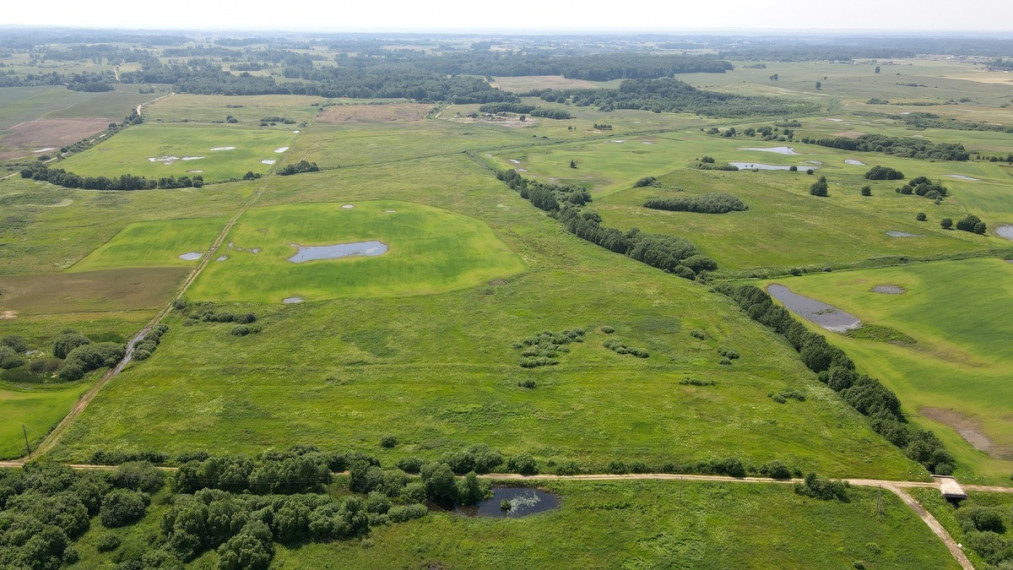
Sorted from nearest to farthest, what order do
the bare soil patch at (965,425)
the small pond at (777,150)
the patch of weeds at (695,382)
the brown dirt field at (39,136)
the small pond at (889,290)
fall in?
the bare soil patch at (965,425) → the patch of weeds at (695,382) → the small pond at (889,290) → the brown dirt field at (39,136) → the small pond at (777,150)

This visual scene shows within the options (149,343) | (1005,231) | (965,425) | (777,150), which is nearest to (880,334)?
(965,425)

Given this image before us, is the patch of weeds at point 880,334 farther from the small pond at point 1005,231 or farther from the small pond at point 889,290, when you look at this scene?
the small pond at point 1005,231

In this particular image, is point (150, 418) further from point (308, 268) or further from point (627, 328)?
point (627, 328)

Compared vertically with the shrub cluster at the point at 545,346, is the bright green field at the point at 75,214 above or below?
above

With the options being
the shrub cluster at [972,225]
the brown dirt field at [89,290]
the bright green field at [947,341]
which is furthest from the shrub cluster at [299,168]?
the shrub cluster at [972,225]

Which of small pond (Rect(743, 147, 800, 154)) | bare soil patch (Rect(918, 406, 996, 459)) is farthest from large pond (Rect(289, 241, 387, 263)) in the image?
small pond (Rect(743, 147, 800, 154))

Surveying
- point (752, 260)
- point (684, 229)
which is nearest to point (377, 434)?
point (752, 260)

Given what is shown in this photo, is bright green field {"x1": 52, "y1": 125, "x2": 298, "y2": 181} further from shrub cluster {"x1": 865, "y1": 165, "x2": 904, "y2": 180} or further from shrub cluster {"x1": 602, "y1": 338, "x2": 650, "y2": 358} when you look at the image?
shrub cluster {"x1": 865, "y1": 165, "x2": 904, "y2": 180}

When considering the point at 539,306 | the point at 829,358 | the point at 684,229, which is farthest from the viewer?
the point at 684,229
